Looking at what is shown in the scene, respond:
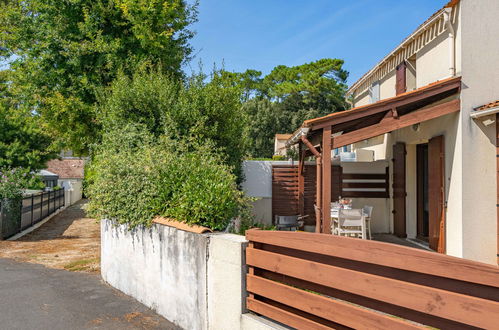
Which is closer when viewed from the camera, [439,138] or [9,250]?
[439,138]

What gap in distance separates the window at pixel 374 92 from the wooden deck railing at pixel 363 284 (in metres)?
11.1

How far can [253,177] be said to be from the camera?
41.5 ft

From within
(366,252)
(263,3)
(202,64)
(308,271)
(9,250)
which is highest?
(263,3)

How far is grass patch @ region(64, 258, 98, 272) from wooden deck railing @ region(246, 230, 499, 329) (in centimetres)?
556

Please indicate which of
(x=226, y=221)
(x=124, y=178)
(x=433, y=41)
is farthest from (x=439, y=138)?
(x=124, y=178)

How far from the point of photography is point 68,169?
39.1m

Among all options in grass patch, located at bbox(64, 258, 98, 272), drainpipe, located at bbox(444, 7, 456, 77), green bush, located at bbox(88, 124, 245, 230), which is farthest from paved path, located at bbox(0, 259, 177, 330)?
drainpipe, located at bbox(444, 7, 456, 77)

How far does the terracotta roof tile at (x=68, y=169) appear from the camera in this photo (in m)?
38.5

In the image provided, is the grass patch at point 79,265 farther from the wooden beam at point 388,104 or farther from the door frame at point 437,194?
the door frame at point 437,194

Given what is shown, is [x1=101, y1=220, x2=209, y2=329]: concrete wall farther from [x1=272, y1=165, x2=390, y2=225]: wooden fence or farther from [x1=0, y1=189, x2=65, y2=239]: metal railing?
[x1=0, y1=189, x2=65, y2=239]: metal railing

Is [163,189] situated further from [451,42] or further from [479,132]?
[451,42]

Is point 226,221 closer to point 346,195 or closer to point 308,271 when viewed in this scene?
point 308,271

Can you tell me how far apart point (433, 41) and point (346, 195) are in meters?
4.94

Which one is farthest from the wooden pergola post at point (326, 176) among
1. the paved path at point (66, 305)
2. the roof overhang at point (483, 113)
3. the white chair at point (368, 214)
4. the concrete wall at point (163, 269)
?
the paved path at point (66, 305)
